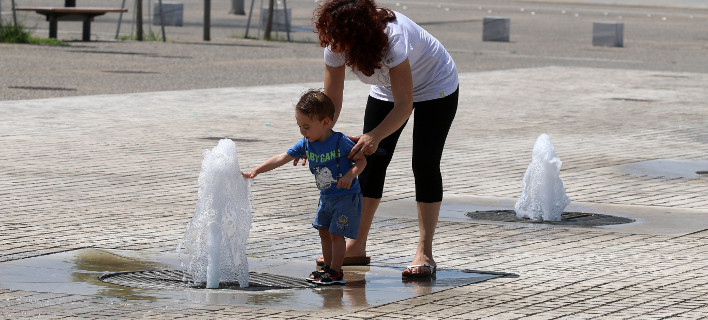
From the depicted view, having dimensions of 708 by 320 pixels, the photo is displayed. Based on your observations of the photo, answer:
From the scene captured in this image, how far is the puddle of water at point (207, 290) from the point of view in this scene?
5.88 metres

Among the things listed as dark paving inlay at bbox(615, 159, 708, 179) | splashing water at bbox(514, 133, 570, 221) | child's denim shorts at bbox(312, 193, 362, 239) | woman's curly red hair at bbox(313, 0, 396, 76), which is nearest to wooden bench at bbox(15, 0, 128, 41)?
dark paving inlay at bbox(615, 159, 708, 179)

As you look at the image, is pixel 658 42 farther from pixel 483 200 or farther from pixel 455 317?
pixel 455 317

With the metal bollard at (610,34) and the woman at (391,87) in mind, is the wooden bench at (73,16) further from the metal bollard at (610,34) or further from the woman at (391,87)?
the woman at (391,87)

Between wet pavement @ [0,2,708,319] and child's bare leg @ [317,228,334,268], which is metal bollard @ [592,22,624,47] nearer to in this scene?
wet pavement @ [0,2,708,319]

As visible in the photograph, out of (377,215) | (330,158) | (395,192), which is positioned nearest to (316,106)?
(330,158)

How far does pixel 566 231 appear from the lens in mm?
8125

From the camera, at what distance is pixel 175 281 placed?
629 centimetres

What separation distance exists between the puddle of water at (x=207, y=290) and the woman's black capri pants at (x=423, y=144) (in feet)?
1.38

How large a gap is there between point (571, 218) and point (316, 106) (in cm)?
292

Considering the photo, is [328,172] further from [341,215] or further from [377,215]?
[377,215]

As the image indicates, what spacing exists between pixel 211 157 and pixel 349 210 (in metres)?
0.68

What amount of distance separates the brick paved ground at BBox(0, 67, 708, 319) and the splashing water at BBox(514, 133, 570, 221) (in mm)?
285

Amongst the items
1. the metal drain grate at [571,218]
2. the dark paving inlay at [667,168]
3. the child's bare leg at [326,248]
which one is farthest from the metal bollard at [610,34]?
the child's bare leg at [326,248]

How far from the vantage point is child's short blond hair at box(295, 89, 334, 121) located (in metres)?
6.23
